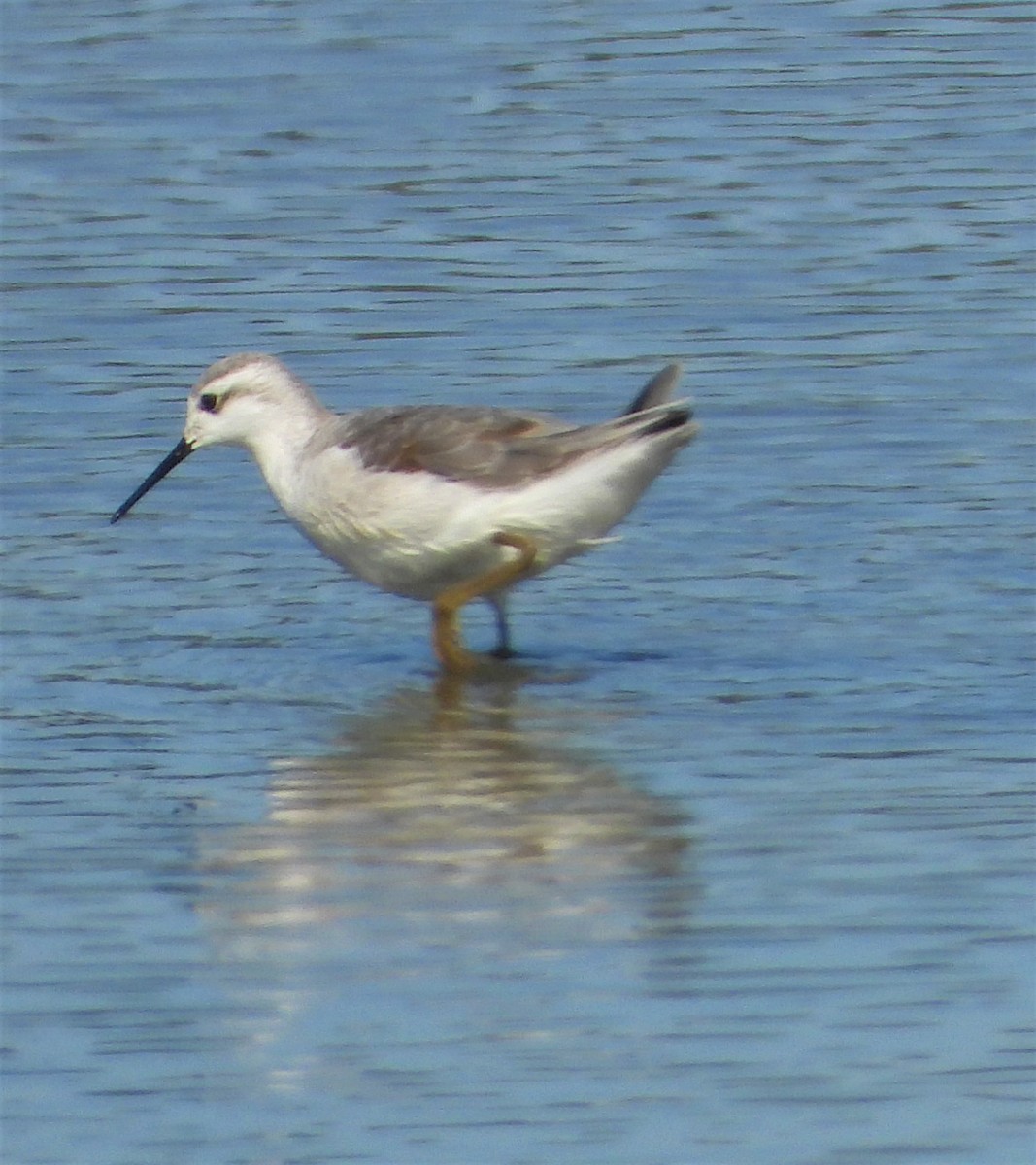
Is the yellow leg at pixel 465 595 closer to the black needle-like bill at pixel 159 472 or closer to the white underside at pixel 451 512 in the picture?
the white underside at pixel 451 512

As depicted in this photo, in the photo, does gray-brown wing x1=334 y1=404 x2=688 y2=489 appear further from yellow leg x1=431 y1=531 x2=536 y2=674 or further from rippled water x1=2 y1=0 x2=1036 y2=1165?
rippled water x1=2 y1=0 x2=1036 y2=1165

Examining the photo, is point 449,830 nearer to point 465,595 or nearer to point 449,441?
point 465,595

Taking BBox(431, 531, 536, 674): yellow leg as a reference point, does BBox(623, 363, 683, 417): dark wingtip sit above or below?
above

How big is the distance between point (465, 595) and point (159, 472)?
134 centimetres

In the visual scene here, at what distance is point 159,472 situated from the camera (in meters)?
10.3

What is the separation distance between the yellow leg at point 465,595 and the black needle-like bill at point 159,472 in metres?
1.13

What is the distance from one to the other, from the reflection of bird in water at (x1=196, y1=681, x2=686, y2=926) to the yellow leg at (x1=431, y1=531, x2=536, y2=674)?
62 centimetres

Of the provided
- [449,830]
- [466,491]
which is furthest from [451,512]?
[449,830]

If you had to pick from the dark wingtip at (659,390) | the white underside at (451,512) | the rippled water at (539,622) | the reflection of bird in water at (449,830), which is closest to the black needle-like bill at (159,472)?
the rippled water at (539,622)

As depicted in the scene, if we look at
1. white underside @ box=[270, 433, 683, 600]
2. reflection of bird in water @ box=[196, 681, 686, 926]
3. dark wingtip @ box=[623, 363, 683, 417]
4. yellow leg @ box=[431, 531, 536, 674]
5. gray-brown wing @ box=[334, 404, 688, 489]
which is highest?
dark wingtip @ box=[623, 363, 683, 417]

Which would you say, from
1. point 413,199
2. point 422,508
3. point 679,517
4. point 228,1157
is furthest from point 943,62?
point 228,1157

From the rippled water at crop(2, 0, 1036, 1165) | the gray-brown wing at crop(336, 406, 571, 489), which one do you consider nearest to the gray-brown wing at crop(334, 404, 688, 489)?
the gray-brown wing at crop(336, 406, 571, 489)

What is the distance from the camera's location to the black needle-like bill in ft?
33.5

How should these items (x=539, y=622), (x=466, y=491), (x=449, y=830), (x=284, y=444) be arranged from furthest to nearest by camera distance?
(x=539, y=622), (x=284, y=444), (x=466, y=491), (x=449, y=830)
